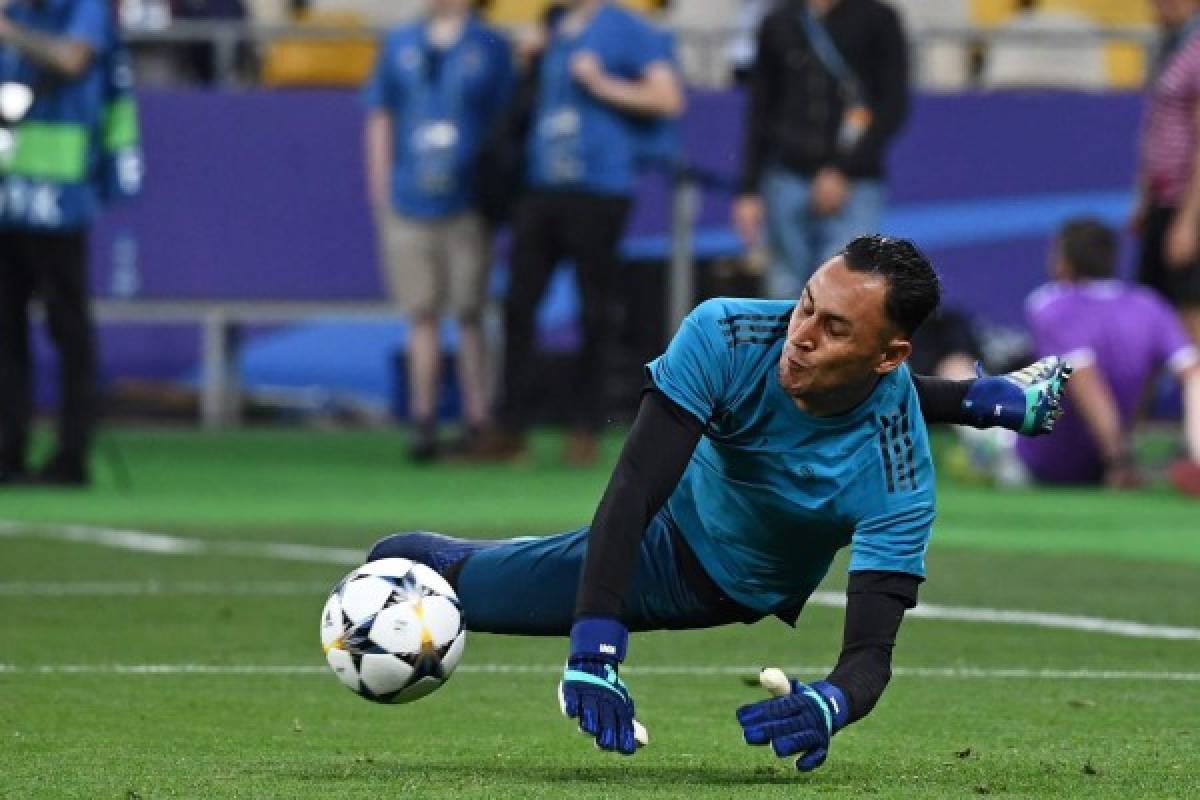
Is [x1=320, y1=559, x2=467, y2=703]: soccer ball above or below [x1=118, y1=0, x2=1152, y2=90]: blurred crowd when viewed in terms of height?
above

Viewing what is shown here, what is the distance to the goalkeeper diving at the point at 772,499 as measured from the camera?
5.59m

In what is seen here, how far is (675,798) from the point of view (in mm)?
5367

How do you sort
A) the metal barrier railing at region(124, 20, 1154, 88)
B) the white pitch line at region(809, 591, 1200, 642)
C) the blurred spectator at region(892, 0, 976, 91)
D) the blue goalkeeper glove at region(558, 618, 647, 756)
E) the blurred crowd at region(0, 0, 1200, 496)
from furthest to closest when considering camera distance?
the blurred spectator at region(892, 0, 976, 91) < the metal barrier railing at region(124, 20, 1154, 88) < the blurred crowd at region(0, 0, 1200, 496) < the white pitch line at region(809, 591, 1200, 642) < the blue goalkeeper glove at region(558, 618, 647, 756)

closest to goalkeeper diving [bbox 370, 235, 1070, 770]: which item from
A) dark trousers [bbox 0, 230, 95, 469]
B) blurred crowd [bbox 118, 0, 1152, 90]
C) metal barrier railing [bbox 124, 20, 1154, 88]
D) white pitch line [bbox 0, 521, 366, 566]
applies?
white pitch line [bbox 0, 521, 366, 566]

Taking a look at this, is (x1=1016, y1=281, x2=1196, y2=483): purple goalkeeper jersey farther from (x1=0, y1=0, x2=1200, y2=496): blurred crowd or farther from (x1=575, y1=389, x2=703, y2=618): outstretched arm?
(x1=575, y1=389, x2=703, y2=618): outstretched arm

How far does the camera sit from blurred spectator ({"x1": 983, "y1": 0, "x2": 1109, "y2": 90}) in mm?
18891

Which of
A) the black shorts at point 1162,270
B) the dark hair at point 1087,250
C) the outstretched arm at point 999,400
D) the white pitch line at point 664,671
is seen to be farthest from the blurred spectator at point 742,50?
the outstretched arm at point 999,400

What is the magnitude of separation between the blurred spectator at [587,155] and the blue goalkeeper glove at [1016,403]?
8.73 meters

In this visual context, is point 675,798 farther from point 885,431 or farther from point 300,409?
point 300,409

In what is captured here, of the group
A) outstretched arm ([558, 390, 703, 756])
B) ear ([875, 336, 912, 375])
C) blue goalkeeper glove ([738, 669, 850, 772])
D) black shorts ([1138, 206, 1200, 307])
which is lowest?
black shorts ([1138, 206, 1200, 307])

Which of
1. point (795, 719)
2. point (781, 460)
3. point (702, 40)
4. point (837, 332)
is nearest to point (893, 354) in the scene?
point (837, 332)

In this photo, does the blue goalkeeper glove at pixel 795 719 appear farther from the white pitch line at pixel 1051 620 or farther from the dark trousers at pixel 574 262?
the dark trousers at pixel 574 262

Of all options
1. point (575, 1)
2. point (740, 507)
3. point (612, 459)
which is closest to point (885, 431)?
point (740, 507)

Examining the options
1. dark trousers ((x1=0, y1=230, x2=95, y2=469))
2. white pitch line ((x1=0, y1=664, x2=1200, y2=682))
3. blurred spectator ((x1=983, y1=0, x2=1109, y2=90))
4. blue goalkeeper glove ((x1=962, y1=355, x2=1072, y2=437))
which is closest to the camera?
blue goalkeeper glove ((x1=962, y1=355, x2=1072, y2=437))
